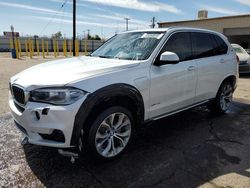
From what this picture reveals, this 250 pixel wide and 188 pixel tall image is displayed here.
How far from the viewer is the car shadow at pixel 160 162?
127 inches

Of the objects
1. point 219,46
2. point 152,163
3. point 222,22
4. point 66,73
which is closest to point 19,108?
point 66,73

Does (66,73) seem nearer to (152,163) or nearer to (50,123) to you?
(50,123)

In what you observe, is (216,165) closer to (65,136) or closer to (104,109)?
(104,109)

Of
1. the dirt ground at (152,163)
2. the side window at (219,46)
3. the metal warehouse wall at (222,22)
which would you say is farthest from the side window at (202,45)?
the metal warehouse wall at (222,22)

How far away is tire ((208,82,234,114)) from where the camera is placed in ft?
18.6

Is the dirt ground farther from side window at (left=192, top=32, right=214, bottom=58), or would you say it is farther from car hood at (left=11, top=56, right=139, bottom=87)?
side window at (left=192, top=32, right=214, bottom=58)

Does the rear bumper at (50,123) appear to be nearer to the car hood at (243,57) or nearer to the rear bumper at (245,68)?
the rear bumper at (245,68)

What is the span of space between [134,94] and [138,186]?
3.91ft

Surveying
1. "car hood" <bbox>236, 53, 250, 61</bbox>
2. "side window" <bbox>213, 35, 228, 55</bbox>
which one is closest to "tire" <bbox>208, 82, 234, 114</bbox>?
"side window" <bbox>213, 35, 228, 55</bbox>

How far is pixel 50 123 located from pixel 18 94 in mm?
730

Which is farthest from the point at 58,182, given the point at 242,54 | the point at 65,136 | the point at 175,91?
the point at 242,54

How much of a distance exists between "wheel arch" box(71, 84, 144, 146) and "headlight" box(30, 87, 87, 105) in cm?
13

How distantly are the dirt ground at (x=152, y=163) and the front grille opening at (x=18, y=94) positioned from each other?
878 millimetres

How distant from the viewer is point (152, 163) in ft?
12.0
